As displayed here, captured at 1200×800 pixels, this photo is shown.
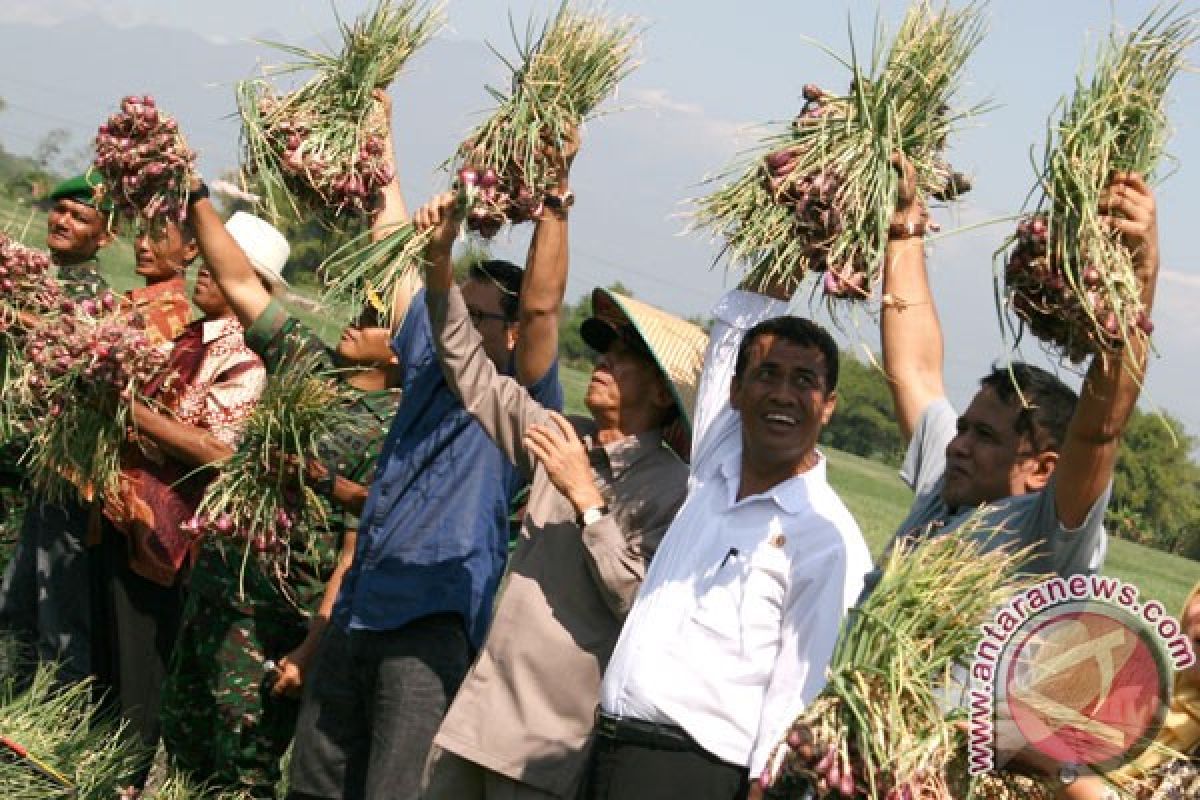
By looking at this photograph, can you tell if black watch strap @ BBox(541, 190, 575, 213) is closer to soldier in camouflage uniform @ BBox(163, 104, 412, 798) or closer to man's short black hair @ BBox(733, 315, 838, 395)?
man's short black hair @ BBox(733, 315, 838, 395)

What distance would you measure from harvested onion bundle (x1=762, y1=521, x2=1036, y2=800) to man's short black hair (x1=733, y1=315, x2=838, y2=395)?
78cm

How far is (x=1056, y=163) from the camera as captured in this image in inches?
135

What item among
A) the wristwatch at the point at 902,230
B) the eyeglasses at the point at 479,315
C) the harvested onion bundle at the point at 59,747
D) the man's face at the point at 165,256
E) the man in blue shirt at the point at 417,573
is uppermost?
the wristwatch at the point at 902,230

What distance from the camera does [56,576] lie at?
633 centimetres

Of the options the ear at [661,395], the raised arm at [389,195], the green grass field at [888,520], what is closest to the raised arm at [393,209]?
the raised arm at [389,195]

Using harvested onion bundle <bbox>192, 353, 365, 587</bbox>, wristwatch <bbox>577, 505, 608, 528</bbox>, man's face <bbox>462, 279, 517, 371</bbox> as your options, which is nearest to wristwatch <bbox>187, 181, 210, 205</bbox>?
harvested onion bundle <bbox>192, 353, 365, 587</bbox>

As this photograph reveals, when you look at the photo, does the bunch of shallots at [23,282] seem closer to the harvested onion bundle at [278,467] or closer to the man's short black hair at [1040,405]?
the harvested onion bundle at [278,467]

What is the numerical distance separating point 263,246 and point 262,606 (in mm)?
1229

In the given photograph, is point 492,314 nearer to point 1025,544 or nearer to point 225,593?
point 225,593

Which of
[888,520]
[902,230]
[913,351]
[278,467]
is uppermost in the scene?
[902,230]

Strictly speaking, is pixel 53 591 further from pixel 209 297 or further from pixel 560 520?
pixel 560 520

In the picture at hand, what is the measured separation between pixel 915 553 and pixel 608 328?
1522 mm

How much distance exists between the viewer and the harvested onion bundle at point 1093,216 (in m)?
3.35

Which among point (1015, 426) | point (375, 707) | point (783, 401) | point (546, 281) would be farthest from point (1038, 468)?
point (375, 707)
